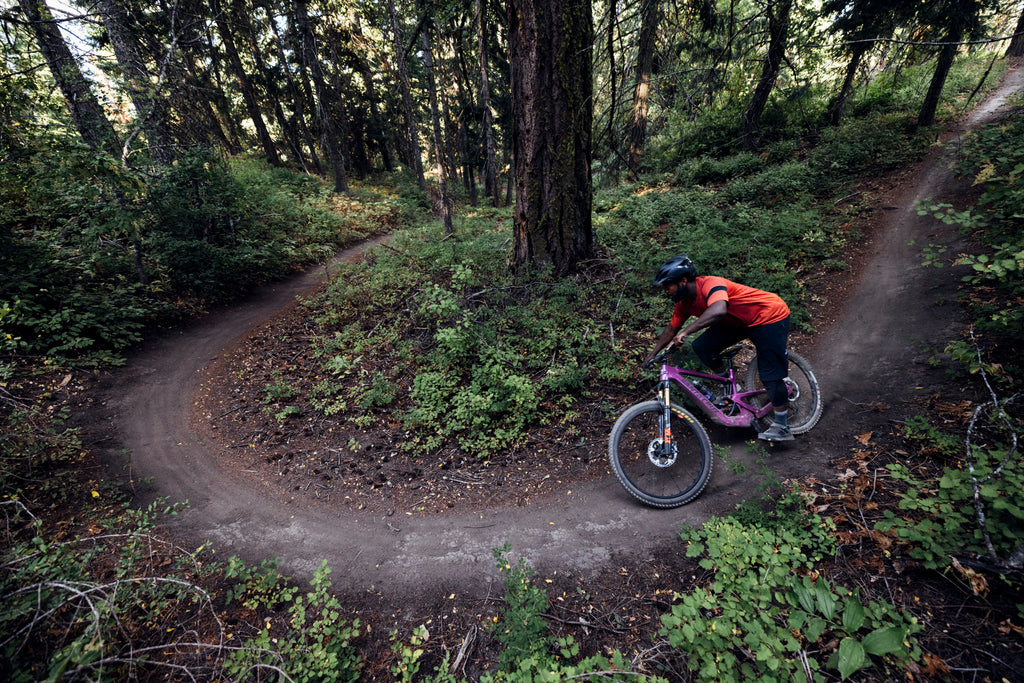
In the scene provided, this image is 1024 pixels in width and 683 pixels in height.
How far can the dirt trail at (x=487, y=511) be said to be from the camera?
3.70 metres

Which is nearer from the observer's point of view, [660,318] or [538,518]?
[538,518]

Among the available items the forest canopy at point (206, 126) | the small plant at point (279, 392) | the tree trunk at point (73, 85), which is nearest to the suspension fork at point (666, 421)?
the forest canopy at point (206, 126)

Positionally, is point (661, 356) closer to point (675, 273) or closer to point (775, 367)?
point (675, 273)

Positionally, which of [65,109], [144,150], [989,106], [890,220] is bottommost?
[890,220]

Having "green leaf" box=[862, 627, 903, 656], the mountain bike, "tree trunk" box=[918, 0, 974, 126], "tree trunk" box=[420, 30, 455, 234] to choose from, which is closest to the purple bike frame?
the mountain bike

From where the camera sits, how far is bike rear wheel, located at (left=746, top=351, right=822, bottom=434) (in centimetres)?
461

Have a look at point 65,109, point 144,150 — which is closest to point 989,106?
point 144,150

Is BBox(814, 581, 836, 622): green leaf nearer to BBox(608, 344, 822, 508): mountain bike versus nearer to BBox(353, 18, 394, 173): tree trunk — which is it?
BBox(608, 344, 822, 508): mountain bike

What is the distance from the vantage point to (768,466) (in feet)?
13.7

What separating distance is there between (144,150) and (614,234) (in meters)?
10.3

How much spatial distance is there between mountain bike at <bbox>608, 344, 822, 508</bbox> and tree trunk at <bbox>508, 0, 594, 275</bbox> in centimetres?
379

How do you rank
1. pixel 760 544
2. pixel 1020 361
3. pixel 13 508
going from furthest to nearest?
pixel 1020 361 < pixel 13 508 < pixel 760 544

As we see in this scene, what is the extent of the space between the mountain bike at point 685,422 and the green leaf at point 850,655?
6.56ft

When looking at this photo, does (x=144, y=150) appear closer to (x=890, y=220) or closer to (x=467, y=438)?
(x=467, y=438)
